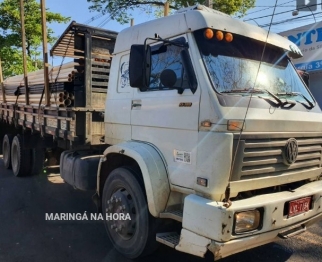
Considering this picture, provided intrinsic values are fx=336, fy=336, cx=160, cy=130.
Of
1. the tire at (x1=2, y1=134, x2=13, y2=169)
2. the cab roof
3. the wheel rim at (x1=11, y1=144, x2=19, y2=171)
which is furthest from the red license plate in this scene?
the tire at (x1=2, y1=134, x2=13, y2=169)

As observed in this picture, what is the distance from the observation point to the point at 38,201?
5.80 meters

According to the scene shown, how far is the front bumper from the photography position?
8.67 feet

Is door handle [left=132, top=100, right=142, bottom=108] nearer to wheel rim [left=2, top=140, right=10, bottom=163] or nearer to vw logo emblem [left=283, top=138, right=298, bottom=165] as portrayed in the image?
vw logo emblem [left=283, top=138, right=298, bottom=165]

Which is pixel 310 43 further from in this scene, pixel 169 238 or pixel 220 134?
pixel 169 238

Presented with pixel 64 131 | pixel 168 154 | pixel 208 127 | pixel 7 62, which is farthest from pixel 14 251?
pixel 7 62

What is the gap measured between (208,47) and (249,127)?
872 millimetres

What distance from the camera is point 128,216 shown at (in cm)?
359

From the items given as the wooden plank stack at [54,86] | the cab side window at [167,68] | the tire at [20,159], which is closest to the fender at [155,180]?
the cab side window at [167,68]

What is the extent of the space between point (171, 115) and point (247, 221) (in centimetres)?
119

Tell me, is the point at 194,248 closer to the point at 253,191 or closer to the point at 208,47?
the point at 253,191

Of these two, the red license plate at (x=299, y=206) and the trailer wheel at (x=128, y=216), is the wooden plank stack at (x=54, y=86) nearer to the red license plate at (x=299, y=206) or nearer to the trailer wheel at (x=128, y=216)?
the trailer wheel at (x=128, y=216)

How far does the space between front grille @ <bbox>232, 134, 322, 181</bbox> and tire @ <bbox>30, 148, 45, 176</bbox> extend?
572 cm

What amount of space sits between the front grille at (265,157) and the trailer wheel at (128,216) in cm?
111

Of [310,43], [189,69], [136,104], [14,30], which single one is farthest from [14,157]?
[14,30]
